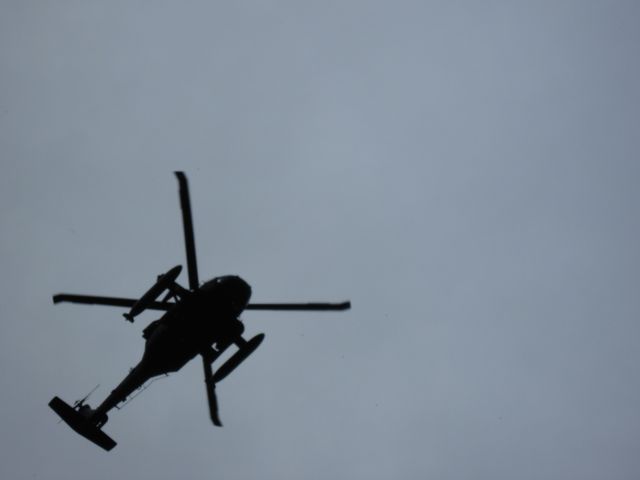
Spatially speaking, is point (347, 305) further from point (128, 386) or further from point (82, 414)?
point (82, 414)

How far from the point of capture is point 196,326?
12.8 metres

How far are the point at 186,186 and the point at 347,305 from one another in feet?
14.6

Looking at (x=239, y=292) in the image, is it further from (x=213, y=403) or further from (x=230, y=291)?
(x=213, y=403)

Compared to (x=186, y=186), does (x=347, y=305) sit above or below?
below

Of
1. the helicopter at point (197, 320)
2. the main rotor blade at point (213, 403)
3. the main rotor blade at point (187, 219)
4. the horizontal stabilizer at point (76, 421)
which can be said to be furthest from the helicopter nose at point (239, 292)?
the horizontal stabilizer at point (76, 421)

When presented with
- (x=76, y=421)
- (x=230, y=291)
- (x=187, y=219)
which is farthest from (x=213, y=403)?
(x=76, y=421)

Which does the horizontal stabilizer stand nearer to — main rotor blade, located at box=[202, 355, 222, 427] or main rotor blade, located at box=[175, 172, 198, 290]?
main rotor blade, located at box=[202, 355, 222, 427]

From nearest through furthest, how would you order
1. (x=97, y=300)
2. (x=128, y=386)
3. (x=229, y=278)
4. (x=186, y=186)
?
(x=186, y=186) < (x=97, y=300) < (x=229, y=278) < (x=128, y=386)

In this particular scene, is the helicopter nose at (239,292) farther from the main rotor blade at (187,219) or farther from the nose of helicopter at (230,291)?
the main rotor blade at (187,219)

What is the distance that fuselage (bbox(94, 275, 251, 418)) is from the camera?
12.6m

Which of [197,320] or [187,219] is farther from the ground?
[187,219]

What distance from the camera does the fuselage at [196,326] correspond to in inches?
498

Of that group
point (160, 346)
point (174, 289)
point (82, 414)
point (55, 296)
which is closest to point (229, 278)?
point (174, 289)

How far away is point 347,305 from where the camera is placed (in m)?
12.2
